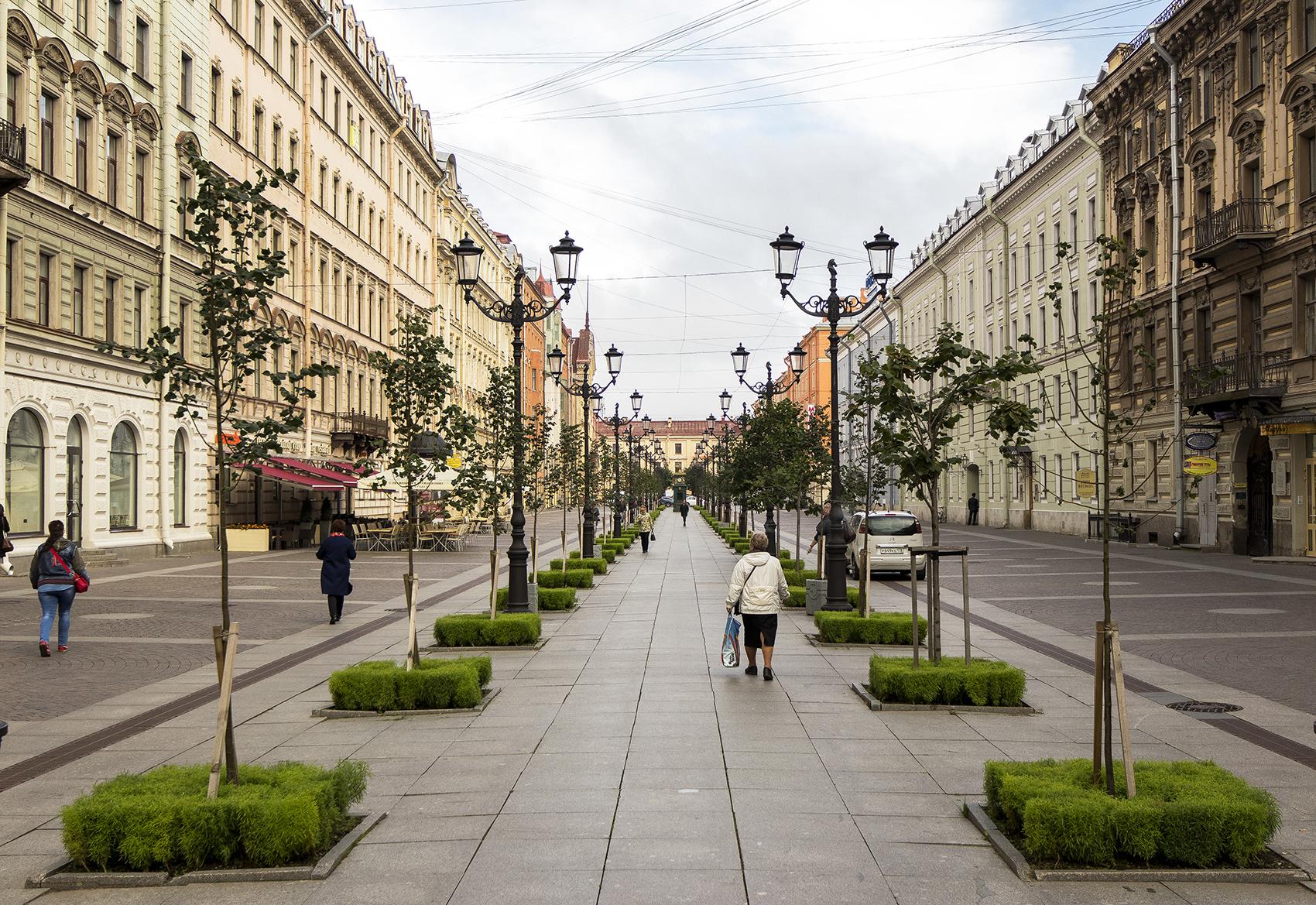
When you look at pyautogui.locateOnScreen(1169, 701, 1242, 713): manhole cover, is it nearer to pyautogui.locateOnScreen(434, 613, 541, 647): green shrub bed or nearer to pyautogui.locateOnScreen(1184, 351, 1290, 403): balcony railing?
pyautogui.locateOnScreen(434, 613, 541, 647): green shrub bed

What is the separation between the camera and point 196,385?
7.10 m

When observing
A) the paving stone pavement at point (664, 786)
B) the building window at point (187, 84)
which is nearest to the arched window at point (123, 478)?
the building window at point (187, 84)

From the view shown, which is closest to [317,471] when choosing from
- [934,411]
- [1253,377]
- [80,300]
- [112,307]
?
[112,307]

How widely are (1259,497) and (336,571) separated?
26024mm

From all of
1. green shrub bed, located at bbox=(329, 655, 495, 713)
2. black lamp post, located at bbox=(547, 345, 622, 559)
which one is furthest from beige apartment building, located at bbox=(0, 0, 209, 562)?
green shrub bed, located at bbox=(329, 655, 495, 713)

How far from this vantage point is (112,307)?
29875 mm

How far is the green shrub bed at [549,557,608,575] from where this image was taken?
88.1ft

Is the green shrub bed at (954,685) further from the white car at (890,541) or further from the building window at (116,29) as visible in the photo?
the building window at (116,29)

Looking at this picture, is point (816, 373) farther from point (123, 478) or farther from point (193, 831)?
point (193, 831)

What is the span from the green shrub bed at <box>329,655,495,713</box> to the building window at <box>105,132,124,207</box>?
931 inches

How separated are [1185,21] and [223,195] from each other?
114 ft

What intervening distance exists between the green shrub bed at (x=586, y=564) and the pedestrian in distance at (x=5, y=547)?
10729 mm

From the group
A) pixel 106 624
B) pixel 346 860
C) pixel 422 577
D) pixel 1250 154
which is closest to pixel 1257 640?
pixel 346 860

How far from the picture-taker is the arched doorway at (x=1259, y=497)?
105 feet
